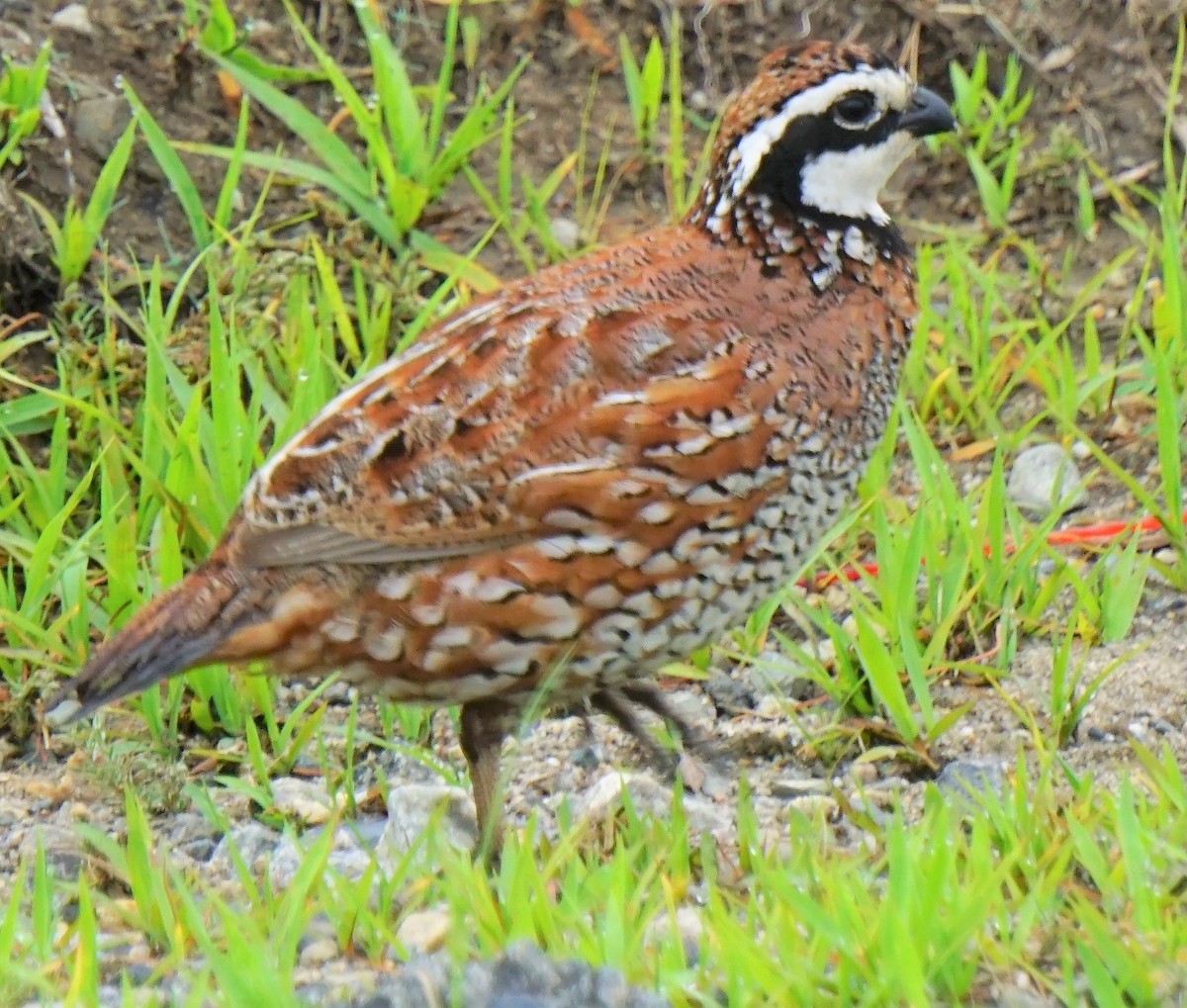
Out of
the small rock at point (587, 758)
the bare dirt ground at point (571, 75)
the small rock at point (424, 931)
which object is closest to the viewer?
the small rock at point (424, 931)

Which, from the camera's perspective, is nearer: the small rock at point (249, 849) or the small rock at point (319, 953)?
the small rock at point (319, 953)

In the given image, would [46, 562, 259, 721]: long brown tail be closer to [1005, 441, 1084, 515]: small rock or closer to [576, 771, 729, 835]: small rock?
[576, 771, 729, 835]: small rock

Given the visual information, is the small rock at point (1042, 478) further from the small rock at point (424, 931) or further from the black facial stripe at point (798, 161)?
the small rock at point (424, 931)

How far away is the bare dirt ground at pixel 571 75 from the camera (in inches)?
211

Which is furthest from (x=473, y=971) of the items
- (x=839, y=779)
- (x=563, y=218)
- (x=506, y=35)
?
(x=506, y=35)

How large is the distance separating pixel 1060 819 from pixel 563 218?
9.72 ft

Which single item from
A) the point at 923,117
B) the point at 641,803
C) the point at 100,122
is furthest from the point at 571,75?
the point at 641,803

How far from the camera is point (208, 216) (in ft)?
17.5

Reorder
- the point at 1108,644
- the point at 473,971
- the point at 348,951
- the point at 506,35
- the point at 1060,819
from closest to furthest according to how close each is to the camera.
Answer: the point at 473,971, the point at 348,951, the point at 1060,819, the point at 1108,644, the point at 506,35

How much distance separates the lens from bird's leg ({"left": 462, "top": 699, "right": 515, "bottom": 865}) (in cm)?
357

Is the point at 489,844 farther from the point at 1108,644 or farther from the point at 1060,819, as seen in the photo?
the point at 1108,644

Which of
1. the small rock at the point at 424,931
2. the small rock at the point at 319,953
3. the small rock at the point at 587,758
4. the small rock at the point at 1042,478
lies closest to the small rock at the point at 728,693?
the small rock at the point at 587,758

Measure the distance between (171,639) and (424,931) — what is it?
0.86 m

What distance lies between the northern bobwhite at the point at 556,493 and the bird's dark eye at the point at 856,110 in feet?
0.28
